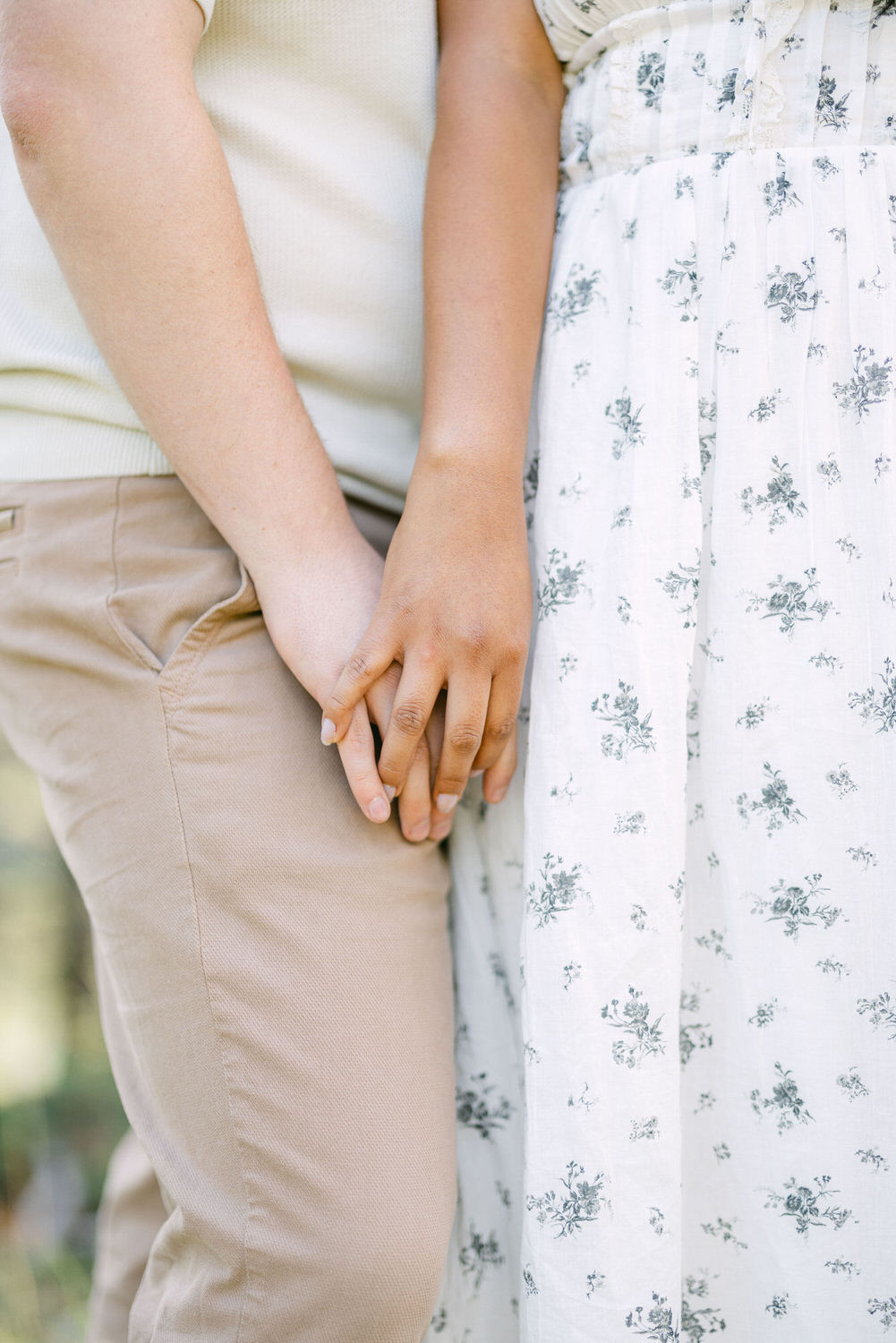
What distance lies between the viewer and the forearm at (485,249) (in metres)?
0.90

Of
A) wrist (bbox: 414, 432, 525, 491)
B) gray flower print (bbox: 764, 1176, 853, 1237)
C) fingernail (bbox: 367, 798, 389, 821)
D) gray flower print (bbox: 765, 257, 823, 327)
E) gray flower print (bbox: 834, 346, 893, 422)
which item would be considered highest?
gray flower print (bbox: 765, 257, 823, 327)

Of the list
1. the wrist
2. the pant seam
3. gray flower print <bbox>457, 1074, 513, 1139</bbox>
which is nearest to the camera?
the pant seam

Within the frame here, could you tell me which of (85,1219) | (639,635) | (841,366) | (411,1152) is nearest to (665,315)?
(841,366)

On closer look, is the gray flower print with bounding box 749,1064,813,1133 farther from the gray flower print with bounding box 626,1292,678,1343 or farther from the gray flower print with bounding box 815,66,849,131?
the gray flower print with bounding box 815,66,849,131

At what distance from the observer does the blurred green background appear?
6.77ft

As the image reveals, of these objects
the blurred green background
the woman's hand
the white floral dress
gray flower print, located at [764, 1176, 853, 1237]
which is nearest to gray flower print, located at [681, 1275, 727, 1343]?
the white floral dress

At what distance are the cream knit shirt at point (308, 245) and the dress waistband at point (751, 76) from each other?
0.21 m

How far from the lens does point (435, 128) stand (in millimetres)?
991

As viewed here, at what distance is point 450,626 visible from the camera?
33.0 inches

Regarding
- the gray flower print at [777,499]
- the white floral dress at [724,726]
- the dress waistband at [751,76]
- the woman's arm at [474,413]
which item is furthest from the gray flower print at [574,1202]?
the dress waistband at [751,76]

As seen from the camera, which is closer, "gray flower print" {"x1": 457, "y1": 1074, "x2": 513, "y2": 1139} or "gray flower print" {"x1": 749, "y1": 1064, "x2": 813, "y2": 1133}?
"gray flower print" {"x1": 749, "y1": 1064, "x2": 813, "y2": 1133}

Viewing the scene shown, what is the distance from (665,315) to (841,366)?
0.48 ft

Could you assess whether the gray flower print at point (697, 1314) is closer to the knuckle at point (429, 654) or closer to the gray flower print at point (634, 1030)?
the gray flower print at point (634, 1030)

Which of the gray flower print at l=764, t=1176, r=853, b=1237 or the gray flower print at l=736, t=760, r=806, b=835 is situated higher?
the gray flower print at l=736, t=760, r=806, b=835
